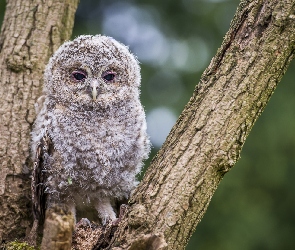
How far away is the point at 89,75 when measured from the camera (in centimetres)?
358

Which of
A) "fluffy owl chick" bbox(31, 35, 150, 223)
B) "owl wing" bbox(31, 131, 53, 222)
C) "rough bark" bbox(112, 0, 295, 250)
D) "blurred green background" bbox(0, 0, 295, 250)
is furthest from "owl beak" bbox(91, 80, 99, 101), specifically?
"blurred green background" bbox(0, 0, 295, 250)

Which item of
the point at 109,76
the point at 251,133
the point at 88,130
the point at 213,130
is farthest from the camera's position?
the point at 251,133

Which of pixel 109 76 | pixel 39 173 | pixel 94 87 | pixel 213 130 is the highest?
pixel 109 76

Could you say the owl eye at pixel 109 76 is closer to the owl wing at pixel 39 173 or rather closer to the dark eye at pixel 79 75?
the dark eye at pixel 79 75

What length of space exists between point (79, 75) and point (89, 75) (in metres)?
0.07

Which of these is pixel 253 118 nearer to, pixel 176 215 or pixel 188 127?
pixel 188 127

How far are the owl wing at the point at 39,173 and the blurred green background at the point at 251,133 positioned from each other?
248 cm

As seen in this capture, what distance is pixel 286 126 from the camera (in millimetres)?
6086

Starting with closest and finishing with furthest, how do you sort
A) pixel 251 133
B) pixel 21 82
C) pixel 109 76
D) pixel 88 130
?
pixel 88 130 < pixel 109 76 < pixel 21 82 < pixel 251 133

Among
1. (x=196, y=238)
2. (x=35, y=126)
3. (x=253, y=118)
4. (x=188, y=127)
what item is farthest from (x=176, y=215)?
(x=196, y=238)

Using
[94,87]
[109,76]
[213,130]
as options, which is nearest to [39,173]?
[94,87]

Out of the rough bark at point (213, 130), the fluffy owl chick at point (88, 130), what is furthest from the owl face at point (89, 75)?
the rough bark at point (213, 130)

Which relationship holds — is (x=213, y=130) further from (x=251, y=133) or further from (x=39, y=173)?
(x=251, y=133)

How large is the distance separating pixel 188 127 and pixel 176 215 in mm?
425
